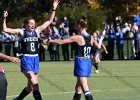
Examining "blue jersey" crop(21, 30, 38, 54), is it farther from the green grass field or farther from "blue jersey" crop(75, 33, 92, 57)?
the green grass field

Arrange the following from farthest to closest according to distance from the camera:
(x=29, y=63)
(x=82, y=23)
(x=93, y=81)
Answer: (x=93, y=81) < (x=29, y=63) < (x=82, y=23)

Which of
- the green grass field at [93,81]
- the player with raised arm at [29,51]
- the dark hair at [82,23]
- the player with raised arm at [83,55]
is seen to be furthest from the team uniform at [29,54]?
the green grass field at [93,81]

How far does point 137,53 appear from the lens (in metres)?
29.9

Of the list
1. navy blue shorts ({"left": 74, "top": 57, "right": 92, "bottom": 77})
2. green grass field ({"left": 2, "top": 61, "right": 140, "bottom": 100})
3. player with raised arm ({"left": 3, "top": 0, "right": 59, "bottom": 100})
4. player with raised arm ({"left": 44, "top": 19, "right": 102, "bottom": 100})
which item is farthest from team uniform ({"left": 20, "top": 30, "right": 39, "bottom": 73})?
green grass field ({"left": 2, "top": 61, "right": 140, "bottom": 100})

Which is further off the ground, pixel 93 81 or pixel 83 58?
pixel 83 58

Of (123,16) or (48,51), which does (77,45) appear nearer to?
(48,51)

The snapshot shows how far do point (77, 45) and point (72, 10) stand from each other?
94.7 feet

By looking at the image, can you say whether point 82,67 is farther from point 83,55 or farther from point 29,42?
point 29,42

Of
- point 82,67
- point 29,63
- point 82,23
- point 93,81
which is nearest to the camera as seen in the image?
point 82,23

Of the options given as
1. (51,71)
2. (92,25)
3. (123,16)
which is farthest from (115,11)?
(51,71)

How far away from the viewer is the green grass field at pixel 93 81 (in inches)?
655

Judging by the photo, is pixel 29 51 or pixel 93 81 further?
pixel 93 81

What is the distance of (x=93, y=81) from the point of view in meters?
20.2

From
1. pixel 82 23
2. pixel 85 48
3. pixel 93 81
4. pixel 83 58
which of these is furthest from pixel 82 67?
pixel 93 81
